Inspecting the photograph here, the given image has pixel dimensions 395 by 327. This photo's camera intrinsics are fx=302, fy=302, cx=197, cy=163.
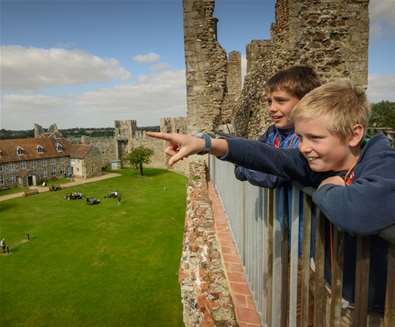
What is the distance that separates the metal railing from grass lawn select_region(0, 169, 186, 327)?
34.4 ft

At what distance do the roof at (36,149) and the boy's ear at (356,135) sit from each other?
48.6m

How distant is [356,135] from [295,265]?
32.9 inches

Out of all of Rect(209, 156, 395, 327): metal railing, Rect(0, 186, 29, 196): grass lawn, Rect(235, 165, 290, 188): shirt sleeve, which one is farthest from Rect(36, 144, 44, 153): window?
Rect(235, 165, 290, 188): shirt sleeve

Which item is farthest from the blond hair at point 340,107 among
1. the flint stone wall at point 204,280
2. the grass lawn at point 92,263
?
the grass lawn at point 92,263

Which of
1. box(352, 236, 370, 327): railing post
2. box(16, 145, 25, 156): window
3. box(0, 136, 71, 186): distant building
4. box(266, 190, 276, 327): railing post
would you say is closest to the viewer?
box(352, 236, 370, 327): railing post

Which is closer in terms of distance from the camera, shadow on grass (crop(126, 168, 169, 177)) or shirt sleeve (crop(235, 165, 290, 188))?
shirt sleeve (crop(235, 165, 290, 188))

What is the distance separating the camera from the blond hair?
1.56 meters

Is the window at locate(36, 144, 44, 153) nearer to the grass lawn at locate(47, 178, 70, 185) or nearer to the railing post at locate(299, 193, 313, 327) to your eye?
the grass lawn at locate(47, 178, 70, 185)

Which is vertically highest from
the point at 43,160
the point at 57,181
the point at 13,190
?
the point at 43,160

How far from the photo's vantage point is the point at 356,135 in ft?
5.21

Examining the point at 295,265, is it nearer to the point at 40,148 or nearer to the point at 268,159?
the point at 268,159

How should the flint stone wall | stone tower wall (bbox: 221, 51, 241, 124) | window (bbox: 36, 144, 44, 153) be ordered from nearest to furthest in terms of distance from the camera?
the flint stone wall
stone tower wall (bbox: 221, 51, 241, 124)
window (bbox: 36, 144, 44, 153)

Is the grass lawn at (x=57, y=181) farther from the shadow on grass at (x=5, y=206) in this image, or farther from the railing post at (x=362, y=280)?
the railing post at (x=362, y=280)

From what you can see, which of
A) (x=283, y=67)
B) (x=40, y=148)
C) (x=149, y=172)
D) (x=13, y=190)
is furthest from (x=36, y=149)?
(x=283, y=67)
